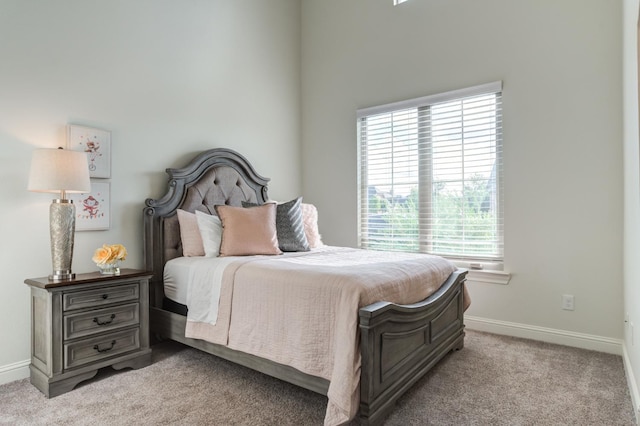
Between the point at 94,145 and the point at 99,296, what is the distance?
1110 mm

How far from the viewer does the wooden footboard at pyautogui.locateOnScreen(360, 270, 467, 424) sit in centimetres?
175

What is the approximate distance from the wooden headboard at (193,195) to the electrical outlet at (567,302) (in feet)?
9.19

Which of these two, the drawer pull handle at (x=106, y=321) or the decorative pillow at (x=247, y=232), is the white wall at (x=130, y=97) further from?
the decorative pillow at (x=247, y=232)

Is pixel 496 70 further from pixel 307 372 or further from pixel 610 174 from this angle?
pixel 307 372

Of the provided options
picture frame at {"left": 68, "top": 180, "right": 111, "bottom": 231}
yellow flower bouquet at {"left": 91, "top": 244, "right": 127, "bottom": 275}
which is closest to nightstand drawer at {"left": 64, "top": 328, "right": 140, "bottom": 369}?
yellow flower bouquet at {"left": 91, "top": 244, "right": 127, "bottom": 275}

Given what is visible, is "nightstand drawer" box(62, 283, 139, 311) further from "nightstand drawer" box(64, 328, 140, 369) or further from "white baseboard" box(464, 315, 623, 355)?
"white baseboard" box(464, 315, 623, 355)

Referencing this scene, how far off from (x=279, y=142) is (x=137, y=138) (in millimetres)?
1670

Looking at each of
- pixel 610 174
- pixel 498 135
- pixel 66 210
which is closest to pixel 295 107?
pixel 498 135

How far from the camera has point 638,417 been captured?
180 cm

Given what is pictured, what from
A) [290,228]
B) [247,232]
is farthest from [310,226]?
[247,232]

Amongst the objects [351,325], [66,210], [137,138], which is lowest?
[351,325]

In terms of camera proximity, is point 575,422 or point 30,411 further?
point 30,411

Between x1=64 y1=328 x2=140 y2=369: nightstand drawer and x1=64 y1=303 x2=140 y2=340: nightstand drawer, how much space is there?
5cm

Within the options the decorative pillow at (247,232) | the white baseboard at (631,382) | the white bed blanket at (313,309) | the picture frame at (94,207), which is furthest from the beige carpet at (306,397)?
the picture frame at (94,207)
